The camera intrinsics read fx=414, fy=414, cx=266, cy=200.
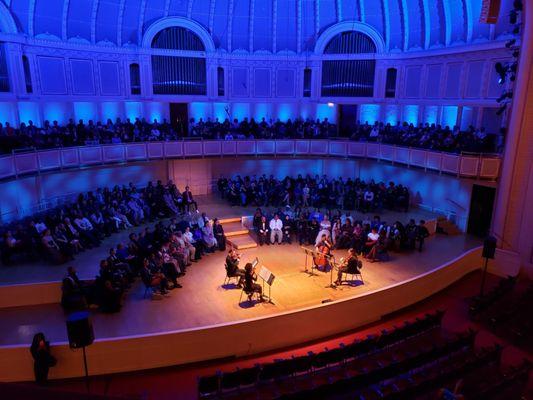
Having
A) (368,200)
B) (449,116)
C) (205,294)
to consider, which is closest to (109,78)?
(205,294)

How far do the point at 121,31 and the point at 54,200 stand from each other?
8862 millimetres

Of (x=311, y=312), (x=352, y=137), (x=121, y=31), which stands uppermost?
(x=121, y=31)

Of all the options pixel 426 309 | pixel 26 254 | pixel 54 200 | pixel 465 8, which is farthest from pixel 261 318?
pixel 465 8

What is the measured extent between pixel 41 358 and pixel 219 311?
13.9 ft

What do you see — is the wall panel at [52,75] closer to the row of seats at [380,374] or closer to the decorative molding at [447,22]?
the row of seats at [380,374]

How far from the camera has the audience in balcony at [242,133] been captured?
52.9ft

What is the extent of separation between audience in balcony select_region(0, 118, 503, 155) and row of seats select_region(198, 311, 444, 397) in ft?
31.4

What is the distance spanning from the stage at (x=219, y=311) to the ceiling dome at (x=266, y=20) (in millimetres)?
10080

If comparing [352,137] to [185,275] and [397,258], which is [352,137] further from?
[185,275]

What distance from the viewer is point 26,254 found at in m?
13.4

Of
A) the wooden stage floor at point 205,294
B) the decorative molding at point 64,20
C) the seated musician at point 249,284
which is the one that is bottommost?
the wooden stage floor at point 205,294

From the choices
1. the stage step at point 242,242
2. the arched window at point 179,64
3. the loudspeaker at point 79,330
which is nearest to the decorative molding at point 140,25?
the arched window at point 179,64

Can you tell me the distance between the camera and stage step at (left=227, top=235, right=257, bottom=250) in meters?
16.0

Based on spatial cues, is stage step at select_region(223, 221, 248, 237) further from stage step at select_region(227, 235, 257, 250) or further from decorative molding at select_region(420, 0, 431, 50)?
decorative molding at select_region(420, 0, 431, 50)
